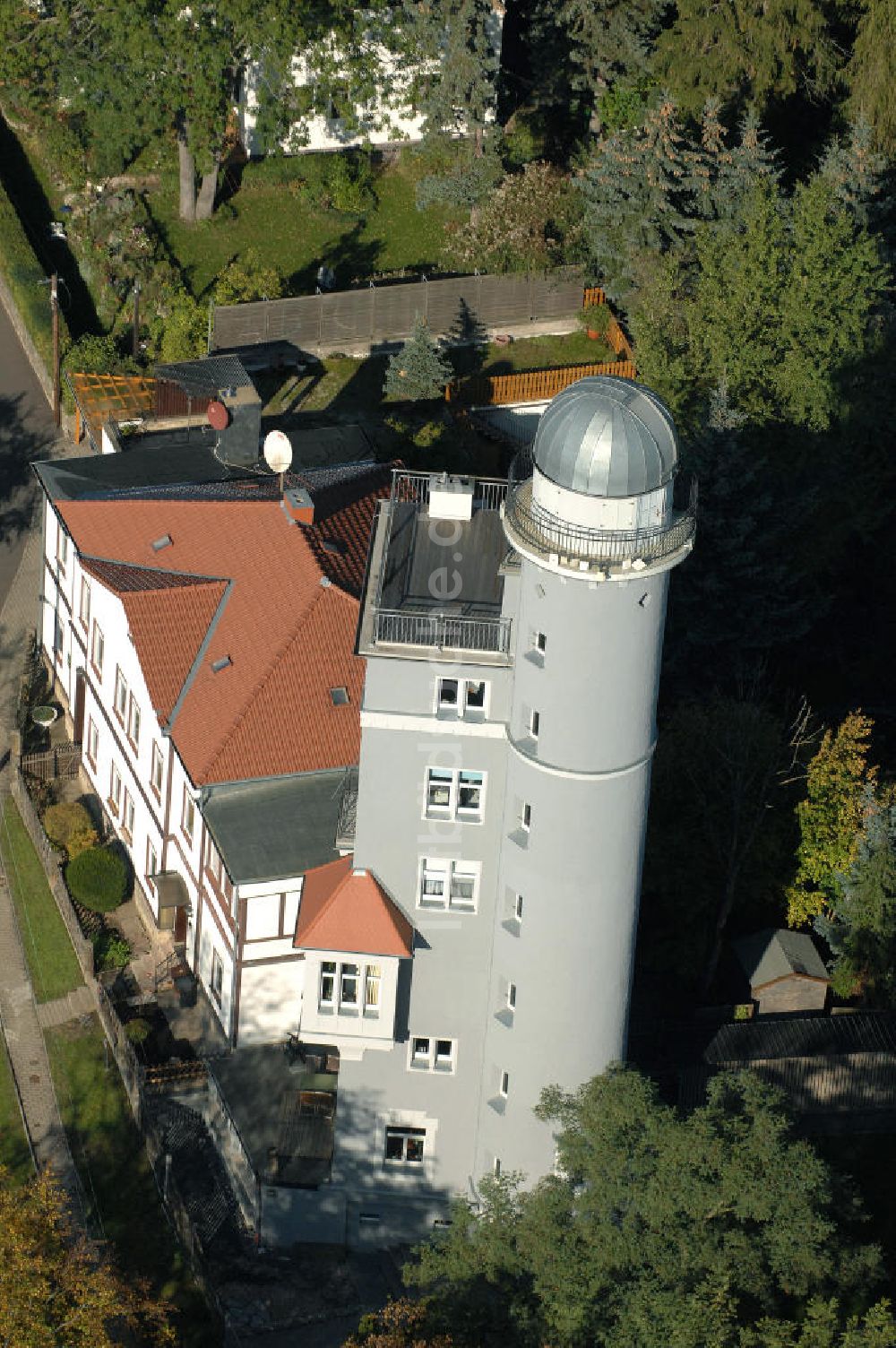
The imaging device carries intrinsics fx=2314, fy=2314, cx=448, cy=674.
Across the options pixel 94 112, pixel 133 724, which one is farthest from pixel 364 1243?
pixel 94 112

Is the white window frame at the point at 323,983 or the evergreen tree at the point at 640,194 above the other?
the evergreen tree at the point at 640,194

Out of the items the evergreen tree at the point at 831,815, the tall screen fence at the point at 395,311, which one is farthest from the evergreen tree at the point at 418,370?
the evergreen tree at the point at 831,815

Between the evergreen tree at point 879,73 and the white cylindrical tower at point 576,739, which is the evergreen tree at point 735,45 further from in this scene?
the white cylindrical tower at point 576,739

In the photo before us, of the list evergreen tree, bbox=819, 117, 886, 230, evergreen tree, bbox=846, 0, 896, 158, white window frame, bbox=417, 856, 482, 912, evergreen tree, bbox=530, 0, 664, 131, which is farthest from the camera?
evergreen tree, bbox=530, 0, 664, 131

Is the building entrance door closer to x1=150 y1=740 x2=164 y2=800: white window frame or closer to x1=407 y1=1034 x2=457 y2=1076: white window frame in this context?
x1=150 y1=740 x2=164 y2=800: white window frame

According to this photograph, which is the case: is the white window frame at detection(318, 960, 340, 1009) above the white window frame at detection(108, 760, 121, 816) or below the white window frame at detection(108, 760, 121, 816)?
below

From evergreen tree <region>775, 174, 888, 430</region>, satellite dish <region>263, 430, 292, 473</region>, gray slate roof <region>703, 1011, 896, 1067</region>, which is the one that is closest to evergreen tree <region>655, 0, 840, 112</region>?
evergreen tree <region>775, 174, 888, 430</region>

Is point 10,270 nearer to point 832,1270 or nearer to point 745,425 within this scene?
point 745,425
